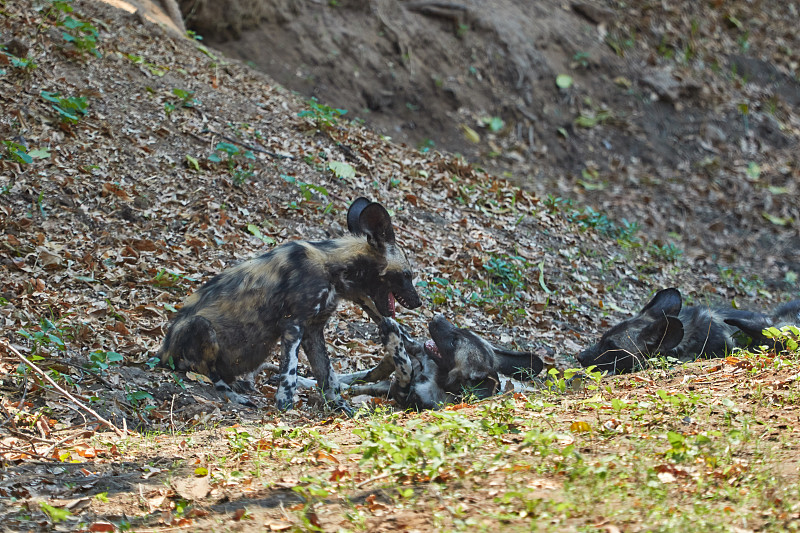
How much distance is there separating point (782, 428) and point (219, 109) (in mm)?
7602

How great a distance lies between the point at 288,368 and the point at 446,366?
1.21 meters

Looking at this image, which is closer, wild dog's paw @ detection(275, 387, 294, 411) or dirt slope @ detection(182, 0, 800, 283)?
wild dog's paw @ detection(275, 387, 294, 411)

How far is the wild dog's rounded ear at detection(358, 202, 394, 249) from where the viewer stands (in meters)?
5.66

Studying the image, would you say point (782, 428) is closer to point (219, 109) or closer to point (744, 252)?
point (219, 109)

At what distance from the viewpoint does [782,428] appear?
3.62 meters

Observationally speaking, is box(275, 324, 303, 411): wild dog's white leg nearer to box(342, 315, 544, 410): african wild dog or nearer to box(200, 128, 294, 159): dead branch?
box(342, 315, 544, 410): african wild dog

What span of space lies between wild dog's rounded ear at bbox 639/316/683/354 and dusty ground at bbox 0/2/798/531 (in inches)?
34.4

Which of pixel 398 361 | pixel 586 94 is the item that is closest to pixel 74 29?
pixel 398 361

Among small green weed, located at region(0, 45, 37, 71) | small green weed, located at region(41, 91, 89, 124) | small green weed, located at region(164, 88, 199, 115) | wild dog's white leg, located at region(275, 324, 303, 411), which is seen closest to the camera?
wild dog's white leg, located at region(275, 324, 303, 411)

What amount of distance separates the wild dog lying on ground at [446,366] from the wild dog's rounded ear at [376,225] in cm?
62

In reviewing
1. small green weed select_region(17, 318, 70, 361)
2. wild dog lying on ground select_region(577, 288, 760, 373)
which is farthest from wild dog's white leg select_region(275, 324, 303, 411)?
wild dog lying on ground select_region(577, 288, 760, 373)

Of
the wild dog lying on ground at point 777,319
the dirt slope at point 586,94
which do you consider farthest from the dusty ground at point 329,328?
the wild dog lying on ground at point 777,319

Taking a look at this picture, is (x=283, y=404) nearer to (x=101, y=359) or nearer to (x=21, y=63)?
(x=101, y=359)

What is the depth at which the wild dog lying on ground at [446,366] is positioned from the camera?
18.9 ft
